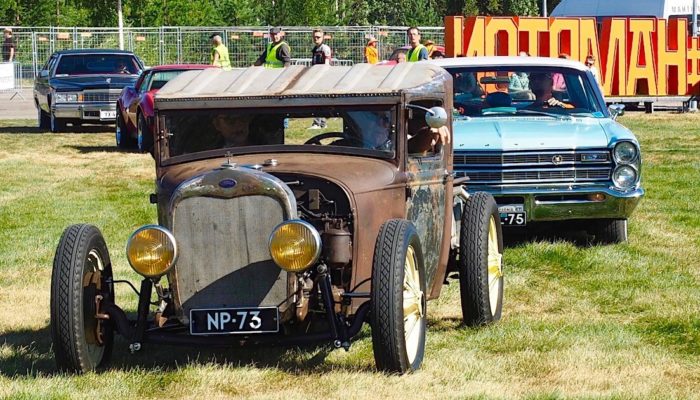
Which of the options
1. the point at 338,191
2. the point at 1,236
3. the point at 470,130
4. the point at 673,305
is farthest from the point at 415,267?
the point at 1,236

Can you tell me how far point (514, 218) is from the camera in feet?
35.8

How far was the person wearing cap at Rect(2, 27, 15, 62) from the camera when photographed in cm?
3847

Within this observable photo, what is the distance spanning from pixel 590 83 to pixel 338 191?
18.6 feet

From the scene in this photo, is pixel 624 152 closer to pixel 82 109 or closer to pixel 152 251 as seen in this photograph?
pixel 152 251

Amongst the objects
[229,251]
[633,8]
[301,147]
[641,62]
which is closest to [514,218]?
[301,147]

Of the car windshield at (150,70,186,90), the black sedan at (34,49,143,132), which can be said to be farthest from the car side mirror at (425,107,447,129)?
the black sedan at (34,49,143,132)

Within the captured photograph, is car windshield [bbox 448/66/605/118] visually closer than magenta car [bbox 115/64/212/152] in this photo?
Yes

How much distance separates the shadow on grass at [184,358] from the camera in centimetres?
697

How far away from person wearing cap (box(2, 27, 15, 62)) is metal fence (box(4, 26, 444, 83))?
0.26m

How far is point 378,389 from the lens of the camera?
6.41m

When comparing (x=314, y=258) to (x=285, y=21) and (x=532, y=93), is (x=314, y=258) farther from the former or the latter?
(x=285, y=21)

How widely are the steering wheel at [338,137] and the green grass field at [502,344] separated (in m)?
1.11

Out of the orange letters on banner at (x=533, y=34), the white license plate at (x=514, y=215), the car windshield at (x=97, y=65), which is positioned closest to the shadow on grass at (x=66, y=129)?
the car windshield at (x=97, y=65)

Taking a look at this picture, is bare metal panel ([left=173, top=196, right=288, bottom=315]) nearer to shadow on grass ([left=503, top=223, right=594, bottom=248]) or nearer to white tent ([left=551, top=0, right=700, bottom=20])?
shadow on grass ([left=503, top=223, right=594, bottom=248])
